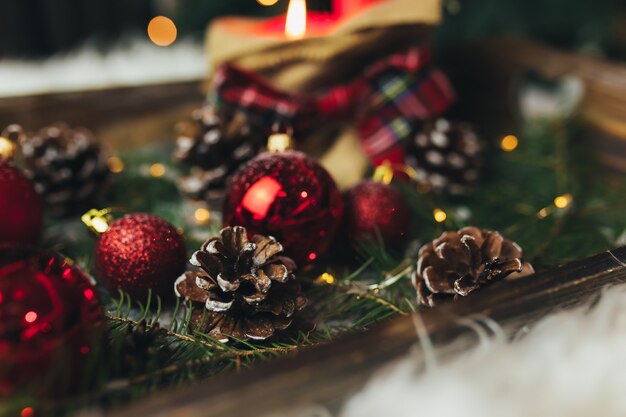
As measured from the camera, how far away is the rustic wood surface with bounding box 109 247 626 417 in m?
0.24

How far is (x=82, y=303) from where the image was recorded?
0.32m

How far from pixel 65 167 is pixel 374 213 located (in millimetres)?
337

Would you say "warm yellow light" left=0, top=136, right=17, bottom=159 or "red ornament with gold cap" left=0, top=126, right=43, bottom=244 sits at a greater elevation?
"warm yellow light" left=0, top=136, right=17, bottom=159

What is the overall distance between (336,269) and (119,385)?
238 mm

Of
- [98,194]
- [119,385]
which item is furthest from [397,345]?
[98,194]

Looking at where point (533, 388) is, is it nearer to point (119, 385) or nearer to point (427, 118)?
point (119, 385)

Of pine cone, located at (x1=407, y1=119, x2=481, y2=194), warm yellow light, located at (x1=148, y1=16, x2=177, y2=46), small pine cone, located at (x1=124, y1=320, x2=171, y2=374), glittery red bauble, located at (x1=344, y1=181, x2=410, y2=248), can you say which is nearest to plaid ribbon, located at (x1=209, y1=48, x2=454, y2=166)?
pine cone, located at (x1=407, y1=119, x2=481, y2=194)

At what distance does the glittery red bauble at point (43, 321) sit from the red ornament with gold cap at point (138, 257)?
94mm

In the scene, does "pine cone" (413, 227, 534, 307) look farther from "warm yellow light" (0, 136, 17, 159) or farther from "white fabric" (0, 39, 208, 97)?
"white fabric" (0, 39, 208, 97)

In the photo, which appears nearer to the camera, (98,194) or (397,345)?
(397,345)

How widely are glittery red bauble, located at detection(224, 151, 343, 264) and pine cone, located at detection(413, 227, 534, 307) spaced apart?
82 millimetres

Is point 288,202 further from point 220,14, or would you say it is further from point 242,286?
point 220,14

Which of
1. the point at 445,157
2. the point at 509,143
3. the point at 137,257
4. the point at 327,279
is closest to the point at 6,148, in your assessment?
the point at 137,257

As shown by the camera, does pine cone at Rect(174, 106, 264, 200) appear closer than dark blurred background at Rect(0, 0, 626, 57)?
Yes
